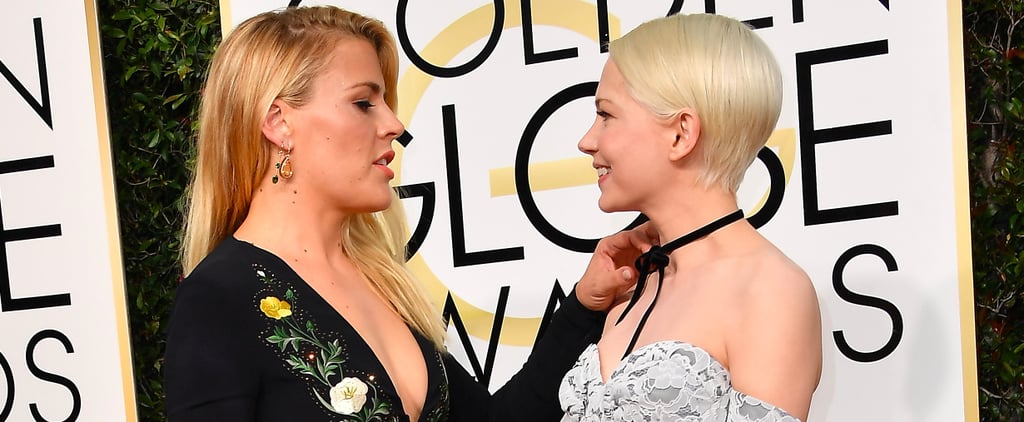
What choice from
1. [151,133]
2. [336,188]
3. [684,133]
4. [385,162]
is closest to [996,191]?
[684,133]

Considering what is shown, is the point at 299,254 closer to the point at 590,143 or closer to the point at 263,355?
the point at 263,355

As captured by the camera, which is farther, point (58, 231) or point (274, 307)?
point (58, 231)

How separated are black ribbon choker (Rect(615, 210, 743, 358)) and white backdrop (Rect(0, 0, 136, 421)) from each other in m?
1.75

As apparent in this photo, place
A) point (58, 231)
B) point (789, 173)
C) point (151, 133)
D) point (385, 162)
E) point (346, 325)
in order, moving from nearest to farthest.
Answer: point (346, 325) < point (385, 162) < point (789, 173) < point (58, 231) < point (151, 133)

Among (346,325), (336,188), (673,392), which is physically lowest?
(673,392)

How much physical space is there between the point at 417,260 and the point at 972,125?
1421 mm

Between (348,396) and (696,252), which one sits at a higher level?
(696,252)

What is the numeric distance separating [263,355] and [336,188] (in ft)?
0.99

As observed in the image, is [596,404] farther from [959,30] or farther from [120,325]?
[120,325]

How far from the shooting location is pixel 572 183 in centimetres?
260

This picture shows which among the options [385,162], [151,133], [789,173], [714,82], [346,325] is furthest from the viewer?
[151,133]

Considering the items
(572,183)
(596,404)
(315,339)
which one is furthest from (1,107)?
(596,404)

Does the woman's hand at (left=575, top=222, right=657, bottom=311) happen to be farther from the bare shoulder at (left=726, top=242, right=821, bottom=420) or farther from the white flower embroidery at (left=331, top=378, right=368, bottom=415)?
the white flower embroidery at (left=331, top=378, right=368, bottom=415)

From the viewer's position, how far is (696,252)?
162 centimetres
